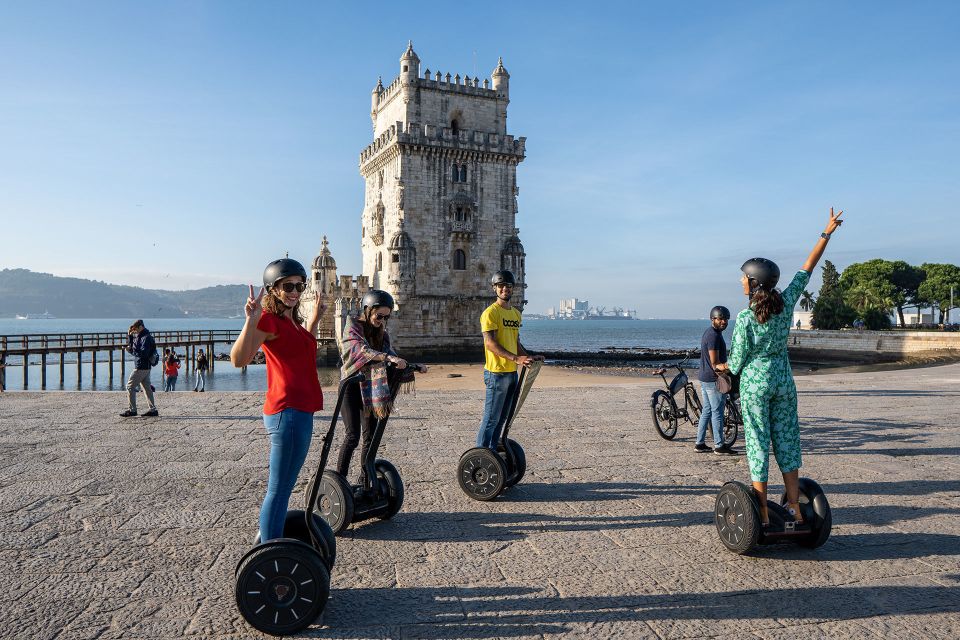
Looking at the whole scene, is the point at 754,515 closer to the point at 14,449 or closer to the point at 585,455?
the point at 585,455

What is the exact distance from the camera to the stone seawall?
42.4m

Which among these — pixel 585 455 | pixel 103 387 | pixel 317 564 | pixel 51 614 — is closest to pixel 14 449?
pixel 51 614

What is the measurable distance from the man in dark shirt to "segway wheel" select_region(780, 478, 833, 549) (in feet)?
10.2

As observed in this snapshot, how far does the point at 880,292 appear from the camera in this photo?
6825cm

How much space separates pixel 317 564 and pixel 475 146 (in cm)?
3998

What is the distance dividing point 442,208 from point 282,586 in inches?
1526

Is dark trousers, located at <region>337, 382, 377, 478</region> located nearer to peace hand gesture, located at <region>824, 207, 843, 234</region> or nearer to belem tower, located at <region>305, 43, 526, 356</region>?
peace hand gesture, located at <region>824, 207, 843, 234</region>

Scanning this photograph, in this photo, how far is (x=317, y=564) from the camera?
324 cm

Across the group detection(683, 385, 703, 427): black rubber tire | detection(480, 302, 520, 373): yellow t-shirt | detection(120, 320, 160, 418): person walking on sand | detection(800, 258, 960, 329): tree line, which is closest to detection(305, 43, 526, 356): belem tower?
detection(120, 320, 160, 418): person walking on sand

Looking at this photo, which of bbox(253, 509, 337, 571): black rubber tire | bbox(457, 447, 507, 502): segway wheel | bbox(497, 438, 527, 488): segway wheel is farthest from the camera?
bbox(497, 438, 527, 488): segway wheel

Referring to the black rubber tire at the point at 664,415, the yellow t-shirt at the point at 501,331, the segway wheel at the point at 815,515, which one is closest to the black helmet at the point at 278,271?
the yellow t-shirt at the point at 501,331

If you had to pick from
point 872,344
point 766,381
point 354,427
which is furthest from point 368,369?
point 872,344

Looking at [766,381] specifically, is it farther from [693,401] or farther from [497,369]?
[693,401]

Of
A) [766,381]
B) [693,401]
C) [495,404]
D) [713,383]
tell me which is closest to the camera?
[766,381]
